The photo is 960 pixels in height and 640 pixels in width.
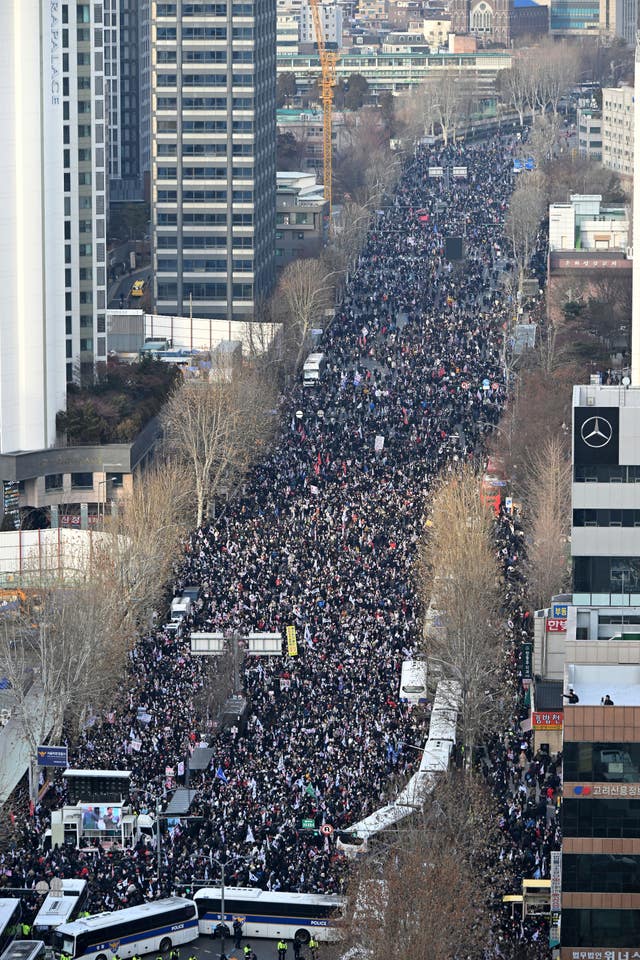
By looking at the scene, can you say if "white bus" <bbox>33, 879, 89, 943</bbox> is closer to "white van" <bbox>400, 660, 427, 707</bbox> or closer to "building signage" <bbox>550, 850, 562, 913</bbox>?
"building signage" <bbox>550, 850, 562, 913</bbox>

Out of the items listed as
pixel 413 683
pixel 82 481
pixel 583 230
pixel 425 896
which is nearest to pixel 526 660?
pixel 413 683

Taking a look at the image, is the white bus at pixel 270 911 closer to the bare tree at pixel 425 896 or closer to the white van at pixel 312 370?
the bare tree at pixel 425 896

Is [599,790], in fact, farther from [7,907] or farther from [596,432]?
[7,907]

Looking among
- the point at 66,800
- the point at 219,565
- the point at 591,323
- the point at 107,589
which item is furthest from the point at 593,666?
the point at 591,323

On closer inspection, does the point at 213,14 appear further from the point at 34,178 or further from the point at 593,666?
the point at 593,666

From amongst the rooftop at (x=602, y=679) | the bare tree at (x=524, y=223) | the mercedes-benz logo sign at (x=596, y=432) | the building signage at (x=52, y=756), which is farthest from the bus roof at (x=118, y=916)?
the bare tree at (x=524, y=223)

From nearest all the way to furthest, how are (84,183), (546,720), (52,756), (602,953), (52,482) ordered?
(602,953), (52,756), (546,720), (52,482), (84,183)
